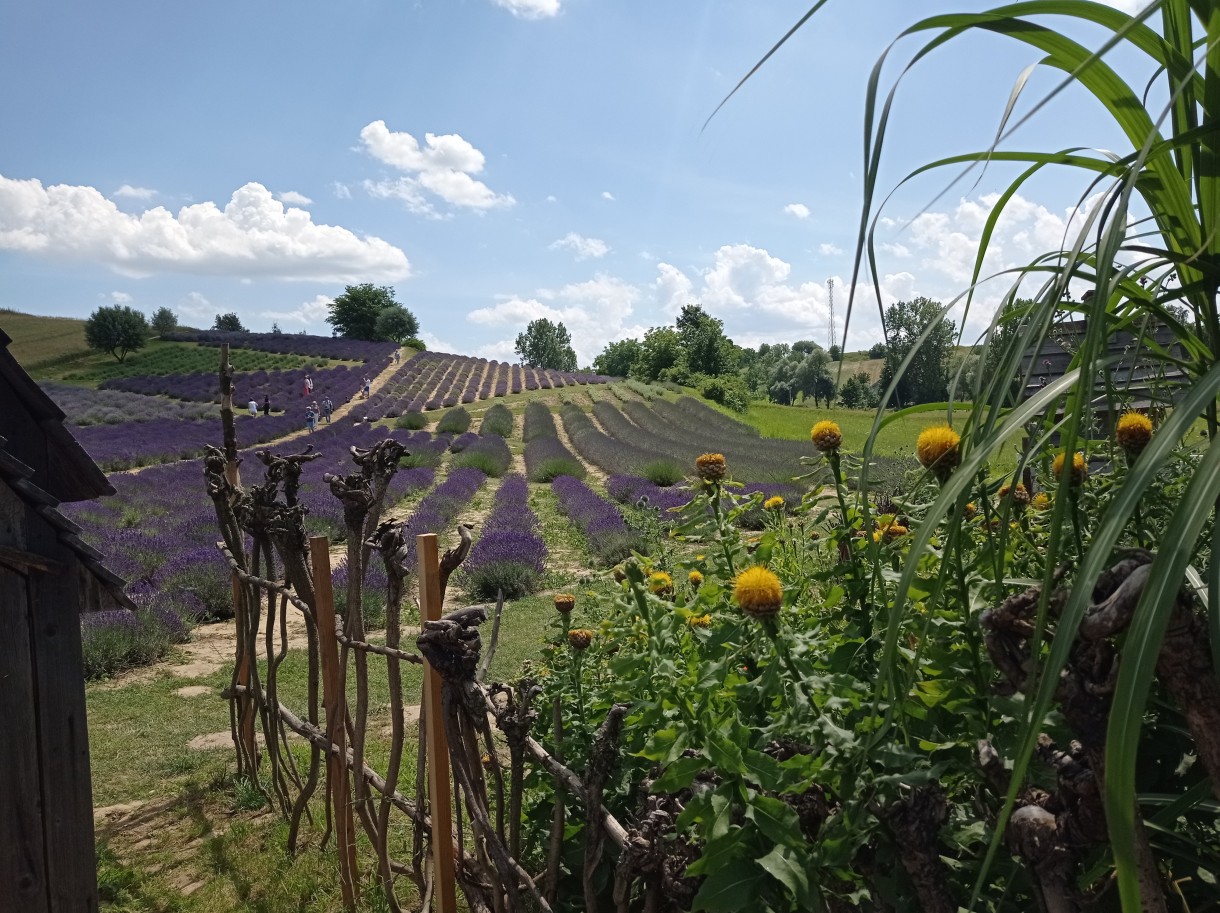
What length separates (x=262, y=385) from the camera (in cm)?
3519

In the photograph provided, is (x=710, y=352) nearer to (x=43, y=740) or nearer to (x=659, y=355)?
(x=659, y=355)

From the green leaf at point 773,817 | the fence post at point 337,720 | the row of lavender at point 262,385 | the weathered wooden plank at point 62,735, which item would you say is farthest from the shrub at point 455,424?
the green leaf at point 773,817

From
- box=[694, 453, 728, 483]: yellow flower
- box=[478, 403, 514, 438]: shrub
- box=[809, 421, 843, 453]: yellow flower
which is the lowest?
box=[478, 403, 514, 438]: shrub

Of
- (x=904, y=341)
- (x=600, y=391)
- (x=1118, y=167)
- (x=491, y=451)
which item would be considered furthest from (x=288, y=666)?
(x=600, y=391)

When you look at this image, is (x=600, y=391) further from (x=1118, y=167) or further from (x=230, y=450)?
(x=1118, y=167)

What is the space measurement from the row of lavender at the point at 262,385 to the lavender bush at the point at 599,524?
65.7ft

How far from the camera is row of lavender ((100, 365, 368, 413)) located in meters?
32.7

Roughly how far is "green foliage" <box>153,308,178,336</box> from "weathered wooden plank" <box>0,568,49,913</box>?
63.9 m

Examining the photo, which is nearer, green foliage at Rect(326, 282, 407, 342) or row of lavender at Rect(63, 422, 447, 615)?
row of lavender at Rect(63, 422, 447, 615)

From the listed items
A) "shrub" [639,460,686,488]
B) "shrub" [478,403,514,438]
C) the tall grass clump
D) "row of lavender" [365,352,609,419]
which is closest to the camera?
the tall grass clump

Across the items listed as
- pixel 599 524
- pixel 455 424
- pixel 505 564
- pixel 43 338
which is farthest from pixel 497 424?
pixel 43 338

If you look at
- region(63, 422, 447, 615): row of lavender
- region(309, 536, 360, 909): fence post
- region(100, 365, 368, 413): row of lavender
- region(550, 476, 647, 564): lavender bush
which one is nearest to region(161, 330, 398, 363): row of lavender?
region(100, 365, 368, 413): row of lavender

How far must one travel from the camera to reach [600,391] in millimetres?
42688

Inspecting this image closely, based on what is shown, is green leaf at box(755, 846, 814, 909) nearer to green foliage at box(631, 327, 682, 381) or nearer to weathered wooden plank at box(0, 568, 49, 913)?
weathered wooden plank at box(0, 568, 49, 913)
